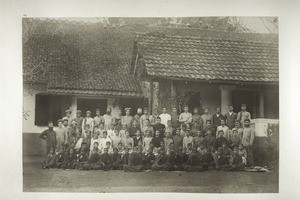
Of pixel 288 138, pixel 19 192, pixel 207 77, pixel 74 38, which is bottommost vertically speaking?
pixel 19 192

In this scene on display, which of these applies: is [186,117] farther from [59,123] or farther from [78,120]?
[59,123]

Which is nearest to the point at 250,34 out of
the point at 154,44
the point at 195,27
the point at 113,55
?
the point at 195,27

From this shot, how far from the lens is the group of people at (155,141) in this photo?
409 centimetres

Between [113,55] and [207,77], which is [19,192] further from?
[207,77]

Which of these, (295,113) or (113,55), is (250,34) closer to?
(295,113)

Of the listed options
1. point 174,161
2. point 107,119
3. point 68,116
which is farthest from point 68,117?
point 174,161

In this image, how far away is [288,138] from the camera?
13.3 ft

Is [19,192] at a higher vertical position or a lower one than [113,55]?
lower

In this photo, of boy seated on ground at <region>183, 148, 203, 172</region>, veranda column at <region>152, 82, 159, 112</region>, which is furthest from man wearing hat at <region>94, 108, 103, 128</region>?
boy seated on ground at <region>183, 148, 203, 172</region>

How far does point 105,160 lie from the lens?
4.11 m

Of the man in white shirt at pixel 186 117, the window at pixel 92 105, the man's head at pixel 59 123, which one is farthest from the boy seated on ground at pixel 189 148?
the man's head at pixel 59 123

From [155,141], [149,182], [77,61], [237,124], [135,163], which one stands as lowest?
[149,182]

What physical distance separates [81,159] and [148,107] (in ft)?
1.81

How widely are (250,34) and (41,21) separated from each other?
1354 mm
